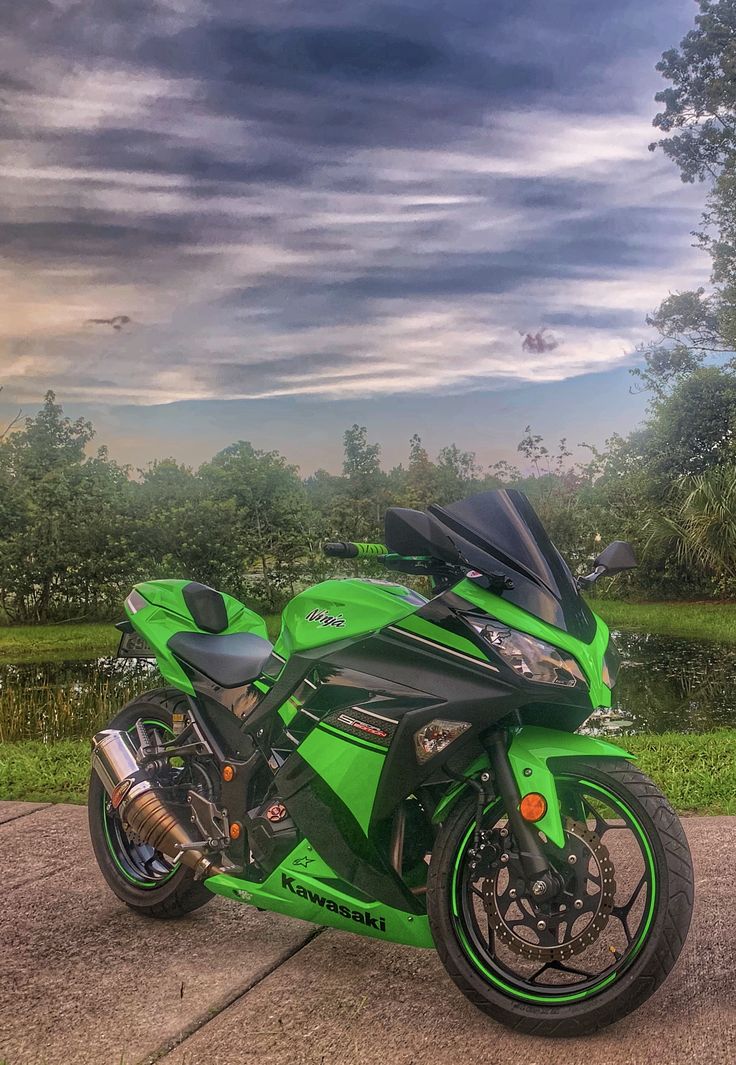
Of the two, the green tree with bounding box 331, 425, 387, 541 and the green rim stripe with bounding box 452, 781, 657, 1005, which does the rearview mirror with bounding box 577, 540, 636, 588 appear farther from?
the green tree with bounding box 331, 425, 387, 541

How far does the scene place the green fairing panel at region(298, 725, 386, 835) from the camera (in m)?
2.65

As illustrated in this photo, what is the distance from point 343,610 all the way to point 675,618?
1120 cm

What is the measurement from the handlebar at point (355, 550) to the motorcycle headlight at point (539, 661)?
0.42 metres

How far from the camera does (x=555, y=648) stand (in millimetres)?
2459

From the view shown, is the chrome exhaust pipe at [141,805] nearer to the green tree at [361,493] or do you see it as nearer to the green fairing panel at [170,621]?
the green fairing panel at [170,621]

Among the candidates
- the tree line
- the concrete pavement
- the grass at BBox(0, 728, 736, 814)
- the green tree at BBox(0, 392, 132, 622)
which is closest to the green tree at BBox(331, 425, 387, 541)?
the tree line

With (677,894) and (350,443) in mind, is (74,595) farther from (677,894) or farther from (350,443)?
(677,894)

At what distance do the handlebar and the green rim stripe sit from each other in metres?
0.70

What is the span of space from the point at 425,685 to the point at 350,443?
13803 millimetres

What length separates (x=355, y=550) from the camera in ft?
8.95

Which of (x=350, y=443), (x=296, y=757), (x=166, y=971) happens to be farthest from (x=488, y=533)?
(x=350, y=443)

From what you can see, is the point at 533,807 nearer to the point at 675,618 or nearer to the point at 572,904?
the point at 572,904

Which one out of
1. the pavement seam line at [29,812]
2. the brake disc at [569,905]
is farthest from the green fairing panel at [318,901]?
the pavement seam line at [29,812]

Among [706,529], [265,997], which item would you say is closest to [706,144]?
[706,529]
